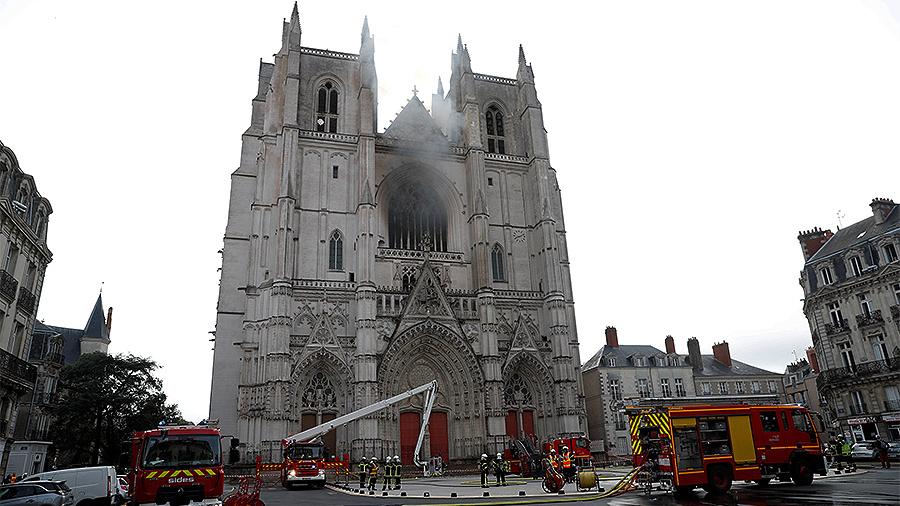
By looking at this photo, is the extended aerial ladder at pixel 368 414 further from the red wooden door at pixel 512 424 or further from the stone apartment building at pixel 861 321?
the stone apartment building at pixel 861 321

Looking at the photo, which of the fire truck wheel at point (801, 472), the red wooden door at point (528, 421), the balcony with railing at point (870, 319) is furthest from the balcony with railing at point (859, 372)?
the fire truck wheel at point (801, 472)

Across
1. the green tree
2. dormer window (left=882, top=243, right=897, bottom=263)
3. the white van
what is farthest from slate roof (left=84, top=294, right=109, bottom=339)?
dormer window (left=882, top=243, right=897, bottom=263)

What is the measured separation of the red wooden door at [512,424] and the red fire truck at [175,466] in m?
19.5

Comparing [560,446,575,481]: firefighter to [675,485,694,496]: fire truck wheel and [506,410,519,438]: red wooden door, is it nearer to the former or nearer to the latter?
[675,485,694,496]: fire truck wheel

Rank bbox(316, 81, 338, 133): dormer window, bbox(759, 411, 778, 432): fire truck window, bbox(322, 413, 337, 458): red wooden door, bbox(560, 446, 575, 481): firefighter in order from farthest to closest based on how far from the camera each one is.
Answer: bbox(316, 81, 338, 133): dormer window < bbox(322, 413, 337, 458): red wooden door < bbox(560, 446, 575, 481): firefighter < bbox(759, 411, 778, 432): fire truck window

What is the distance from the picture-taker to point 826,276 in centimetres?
3328

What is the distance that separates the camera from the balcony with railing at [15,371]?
1972cm

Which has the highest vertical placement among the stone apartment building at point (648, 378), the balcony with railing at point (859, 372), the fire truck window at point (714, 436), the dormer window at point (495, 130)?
the dormer window at point (495, 130)

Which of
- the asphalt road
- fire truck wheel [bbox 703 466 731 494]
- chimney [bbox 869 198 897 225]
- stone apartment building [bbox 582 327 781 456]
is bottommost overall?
the asphalt road

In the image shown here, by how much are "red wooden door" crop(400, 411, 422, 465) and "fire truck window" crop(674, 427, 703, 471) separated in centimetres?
1769

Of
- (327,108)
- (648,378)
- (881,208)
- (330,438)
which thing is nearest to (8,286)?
(330,438)

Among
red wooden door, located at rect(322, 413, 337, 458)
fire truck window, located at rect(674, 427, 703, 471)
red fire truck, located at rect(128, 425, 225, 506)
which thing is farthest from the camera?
red wooden door, located at rect(322, 413, 337, 458)

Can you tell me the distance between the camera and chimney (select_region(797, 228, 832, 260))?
1428 inches

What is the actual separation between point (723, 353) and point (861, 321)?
19404 mm
